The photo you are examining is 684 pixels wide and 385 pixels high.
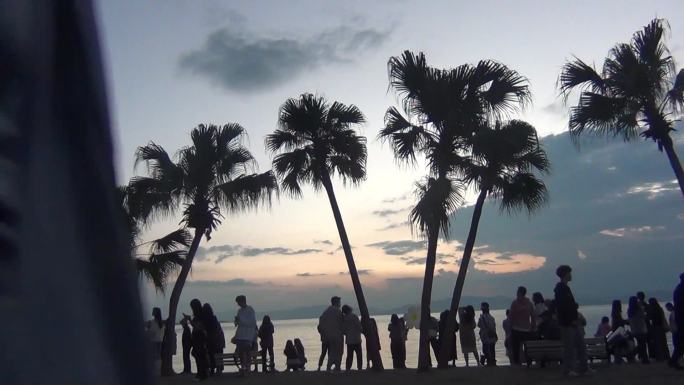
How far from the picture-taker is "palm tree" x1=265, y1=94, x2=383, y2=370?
2189 cm

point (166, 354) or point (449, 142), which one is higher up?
point (449, 142)

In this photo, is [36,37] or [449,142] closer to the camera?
[36,37]

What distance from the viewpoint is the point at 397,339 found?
70.1 ft

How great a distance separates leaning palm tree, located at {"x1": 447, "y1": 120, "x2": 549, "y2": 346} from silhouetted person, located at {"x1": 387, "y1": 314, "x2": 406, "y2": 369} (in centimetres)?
167

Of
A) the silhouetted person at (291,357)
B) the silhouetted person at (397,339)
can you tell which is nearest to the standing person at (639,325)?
the silhouetted person at (397,339)

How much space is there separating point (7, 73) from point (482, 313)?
19490 millimetres

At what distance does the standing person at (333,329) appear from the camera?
19.5 metres

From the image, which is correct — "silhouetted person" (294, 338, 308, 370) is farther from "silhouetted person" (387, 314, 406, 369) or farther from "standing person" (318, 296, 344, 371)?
"standing person" (318, 296, 344, 371)

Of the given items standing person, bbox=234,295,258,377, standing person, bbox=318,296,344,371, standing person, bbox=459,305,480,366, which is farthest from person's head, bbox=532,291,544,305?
standing person, bbox=234,295,258,377

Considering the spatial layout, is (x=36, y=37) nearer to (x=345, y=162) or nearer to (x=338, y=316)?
(x=338, y=316)

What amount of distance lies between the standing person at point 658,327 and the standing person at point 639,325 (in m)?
0.48

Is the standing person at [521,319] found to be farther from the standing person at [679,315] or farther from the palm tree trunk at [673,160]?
the palm tree trunk at [673,160]

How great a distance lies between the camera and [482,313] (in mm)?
19812

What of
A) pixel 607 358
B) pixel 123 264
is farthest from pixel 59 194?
pixel 607 358
